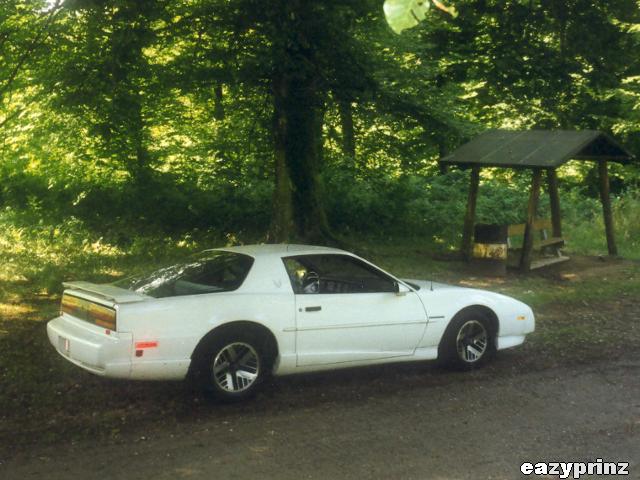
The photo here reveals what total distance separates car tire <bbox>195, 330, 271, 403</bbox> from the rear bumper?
67cm

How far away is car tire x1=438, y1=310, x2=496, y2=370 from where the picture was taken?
8.62 metres

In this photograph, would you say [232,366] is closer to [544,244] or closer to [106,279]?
[106,279]

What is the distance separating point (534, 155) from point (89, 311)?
1006 cm

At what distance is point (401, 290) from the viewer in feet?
27.7

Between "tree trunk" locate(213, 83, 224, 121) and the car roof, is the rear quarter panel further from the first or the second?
"tree trunk" locate(213, 83, 224, 121)

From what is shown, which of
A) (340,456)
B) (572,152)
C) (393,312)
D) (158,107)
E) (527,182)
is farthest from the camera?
(527,182)

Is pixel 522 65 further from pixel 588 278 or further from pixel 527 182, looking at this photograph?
pixel 527 182

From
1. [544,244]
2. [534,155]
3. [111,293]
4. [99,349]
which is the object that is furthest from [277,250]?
[544,244]

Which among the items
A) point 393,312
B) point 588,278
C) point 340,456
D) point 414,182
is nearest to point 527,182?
point 414,182

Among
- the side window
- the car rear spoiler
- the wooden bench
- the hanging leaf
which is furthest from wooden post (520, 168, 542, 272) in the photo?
the hanging leaf

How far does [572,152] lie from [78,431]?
10887 millimetres

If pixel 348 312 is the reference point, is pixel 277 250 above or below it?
above

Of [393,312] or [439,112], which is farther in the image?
[439,112]

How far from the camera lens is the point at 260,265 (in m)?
7.90
